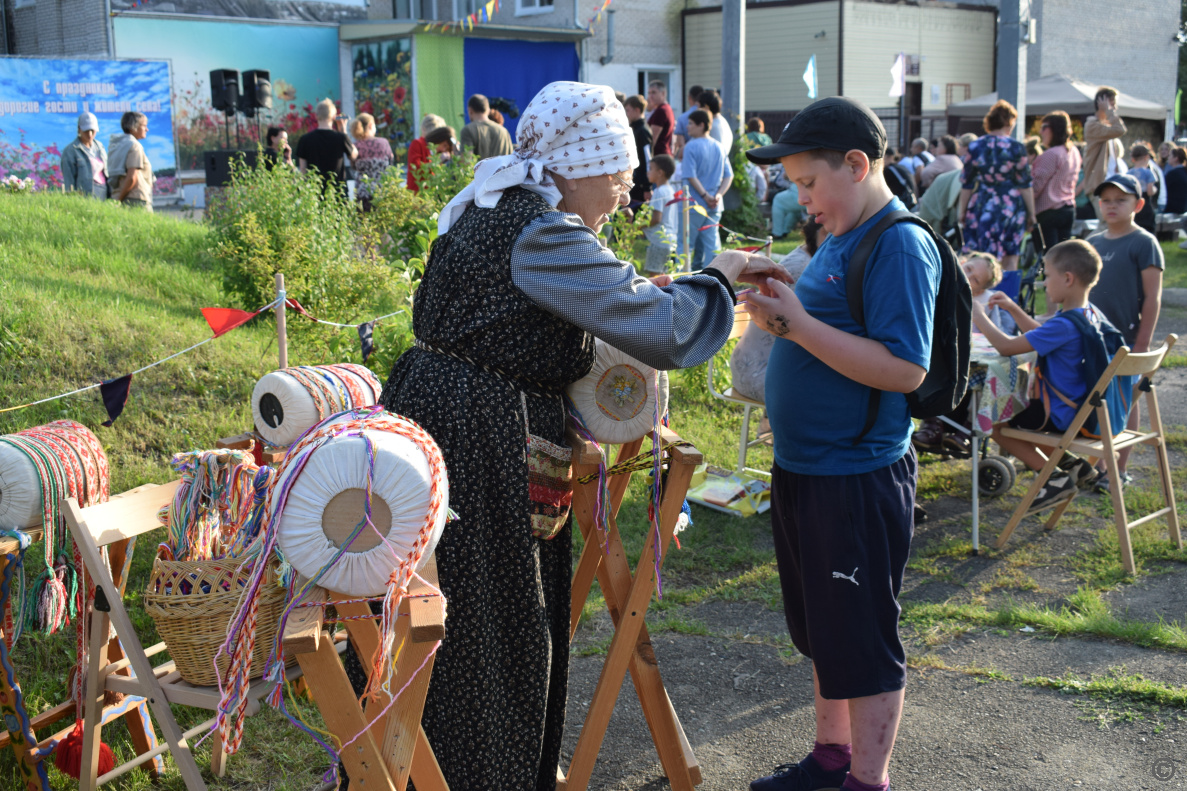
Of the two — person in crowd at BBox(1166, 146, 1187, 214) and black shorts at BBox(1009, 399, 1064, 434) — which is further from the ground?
person in crowd at BBox(1166, 146, 1187, 214)

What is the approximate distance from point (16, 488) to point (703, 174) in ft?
28.2

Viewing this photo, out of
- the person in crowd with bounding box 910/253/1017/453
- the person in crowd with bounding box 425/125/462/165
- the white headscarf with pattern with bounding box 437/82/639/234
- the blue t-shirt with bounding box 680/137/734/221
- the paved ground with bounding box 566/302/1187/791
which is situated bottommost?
the paved ground with bounding box 566/302/1187/791

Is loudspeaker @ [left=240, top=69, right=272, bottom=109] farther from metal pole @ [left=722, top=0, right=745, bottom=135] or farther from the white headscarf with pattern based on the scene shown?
the white headscarf with pattern

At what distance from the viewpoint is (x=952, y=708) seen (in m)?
3.38

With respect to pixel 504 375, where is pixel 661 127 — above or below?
above

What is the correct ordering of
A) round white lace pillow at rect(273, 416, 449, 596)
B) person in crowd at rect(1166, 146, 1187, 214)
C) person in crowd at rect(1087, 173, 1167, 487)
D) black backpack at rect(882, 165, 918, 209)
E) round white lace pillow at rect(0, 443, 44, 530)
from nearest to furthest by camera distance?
round white lace pillow at rect(273, 416, 449, 596), round white lace pillow at rect(0, 443, 44, 530), person in crowd at rect(1087, 173, 1167, 487), black backpack at rect(882, 165, 918, 209), person in crowd at rect(1166, 146, 1187, 214)

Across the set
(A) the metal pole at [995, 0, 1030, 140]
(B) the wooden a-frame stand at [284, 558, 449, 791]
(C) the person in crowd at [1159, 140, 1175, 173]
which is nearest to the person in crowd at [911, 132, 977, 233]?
(A) the metal pole at [995, 0, 1030, 140]

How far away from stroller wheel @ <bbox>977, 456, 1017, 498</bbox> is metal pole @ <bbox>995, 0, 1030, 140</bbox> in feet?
27.8

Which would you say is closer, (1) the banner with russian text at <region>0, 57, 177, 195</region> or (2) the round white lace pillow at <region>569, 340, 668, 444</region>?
(2) the round white lace pillow at <region>569, 340, 668, 444</region>

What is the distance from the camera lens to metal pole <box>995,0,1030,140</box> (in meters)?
12.2

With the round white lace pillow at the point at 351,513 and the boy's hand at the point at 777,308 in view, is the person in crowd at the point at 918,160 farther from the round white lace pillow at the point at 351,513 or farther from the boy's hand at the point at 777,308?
the round white lace pillow at the point at 351,513

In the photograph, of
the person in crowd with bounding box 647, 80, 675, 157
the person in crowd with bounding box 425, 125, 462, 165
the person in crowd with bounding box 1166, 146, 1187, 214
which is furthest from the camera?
the person in crowd with bounding box 1166, 146, 1187, 214

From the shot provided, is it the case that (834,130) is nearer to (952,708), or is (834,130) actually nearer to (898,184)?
(952,708)

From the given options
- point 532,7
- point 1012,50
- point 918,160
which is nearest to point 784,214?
point 918,160
